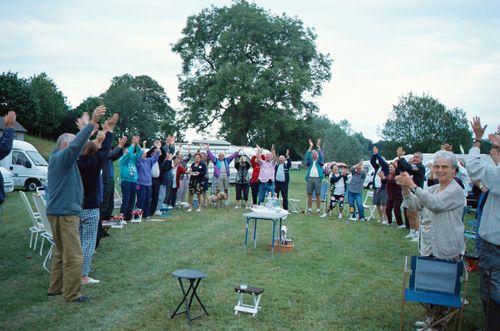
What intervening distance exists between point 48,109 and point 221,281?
52.2m

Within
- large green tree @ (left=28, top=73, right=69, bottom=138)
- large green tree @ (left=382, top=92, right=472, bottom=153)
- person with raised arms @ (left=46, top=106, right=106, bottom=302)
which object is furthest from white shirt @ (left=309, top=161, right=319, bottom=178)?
large green tree @ (left=28, top=73, right=69, bottom=138)

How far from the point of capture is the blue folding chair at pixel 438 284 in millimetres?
4457

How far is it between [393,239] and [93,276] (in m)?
6.97

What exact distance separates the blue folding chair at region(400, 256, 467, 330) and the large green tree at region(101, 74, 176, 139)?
56889mm

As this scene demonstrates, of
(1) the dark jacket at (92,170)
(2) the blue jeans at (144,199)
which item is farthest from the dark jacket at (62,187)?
(2) the blue jeans at (144,199)

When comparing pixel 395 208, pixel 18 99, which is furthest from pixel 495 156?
pixel 18 99

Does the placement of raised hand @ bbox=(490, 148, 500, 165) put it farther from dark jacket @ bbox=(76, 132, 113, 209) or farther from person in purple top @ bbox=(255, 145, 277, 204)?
person in purple top @ bbox=(255, 145, 277, 204)

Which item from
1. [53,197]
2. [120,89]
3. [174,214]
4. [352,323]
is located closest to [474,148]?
[352,323]

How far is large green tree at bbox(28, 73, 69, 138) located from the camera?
50.9 meters

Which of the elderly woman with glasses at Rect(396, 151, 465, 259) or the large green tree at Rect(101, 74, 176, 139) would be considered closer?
the elderly woman with glasses at Rect(396, 151, 465, 259)

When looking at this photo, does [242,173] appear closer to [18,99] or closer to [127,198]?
[127,198]

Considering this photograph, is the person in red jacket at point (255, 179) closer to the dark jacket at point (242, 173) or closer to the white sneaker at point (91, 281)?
the dark jacket at point (242, 173)

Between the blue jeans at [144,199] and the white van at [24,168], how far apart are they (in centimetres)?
849

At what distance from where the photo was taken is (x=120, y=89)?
211ft
